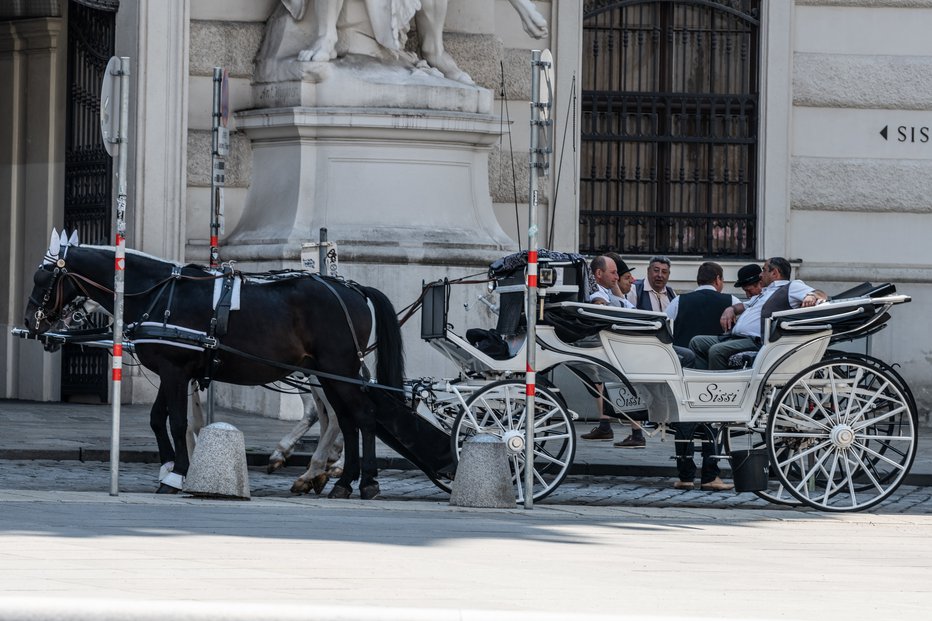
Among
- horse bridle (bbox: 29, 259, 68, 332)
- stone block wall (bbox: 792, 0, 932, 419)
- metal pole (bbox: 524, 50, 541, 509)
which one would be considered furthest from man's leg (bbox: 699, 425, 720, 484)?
stone block wall (bbox: 792, 0, 932, 419)

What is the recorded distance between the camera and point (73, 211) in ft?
61.7

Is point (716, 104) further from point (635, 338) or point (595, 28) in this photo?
point (635, 338)

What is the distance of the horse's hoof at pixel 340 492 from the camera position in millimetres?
11859

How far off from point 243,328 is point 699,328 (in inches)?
147

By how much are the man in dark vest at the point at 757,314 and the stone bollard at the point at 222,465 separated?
132 inches

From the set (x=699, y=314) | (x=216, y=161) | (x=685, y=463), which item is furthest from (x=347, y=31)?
(x=685, y=463)

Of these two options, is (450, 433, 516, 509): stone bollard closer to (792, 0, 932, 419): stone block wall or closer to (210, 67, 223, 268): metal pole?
(210, 67, 223, 268): metal pole

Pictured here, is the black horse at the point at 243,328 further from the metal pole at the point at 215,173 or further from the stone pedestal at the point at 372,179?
the stone pedestal at the point at 372,179

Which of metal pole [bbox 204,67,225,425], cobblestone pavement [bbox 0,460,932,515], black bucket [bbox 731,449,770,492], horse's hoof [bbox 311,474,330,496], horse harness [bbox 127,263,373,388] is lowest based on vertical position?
cobblestone pavement [bbox 0,460,932,515]

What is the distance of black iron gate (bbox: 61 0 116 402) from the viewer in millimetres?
18219

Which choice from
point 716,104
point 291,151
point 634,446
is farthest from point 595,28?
point 634,446

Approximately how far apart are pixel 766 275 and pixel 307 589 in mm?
6785

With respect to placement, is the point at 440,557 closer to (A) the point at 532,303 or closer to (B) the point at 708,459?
(A) the point at 532,303

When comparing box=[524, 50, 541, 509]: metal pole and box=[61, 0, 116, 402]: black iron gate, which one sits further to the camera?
box=[61, 0, 116, 402]: black iron gate
